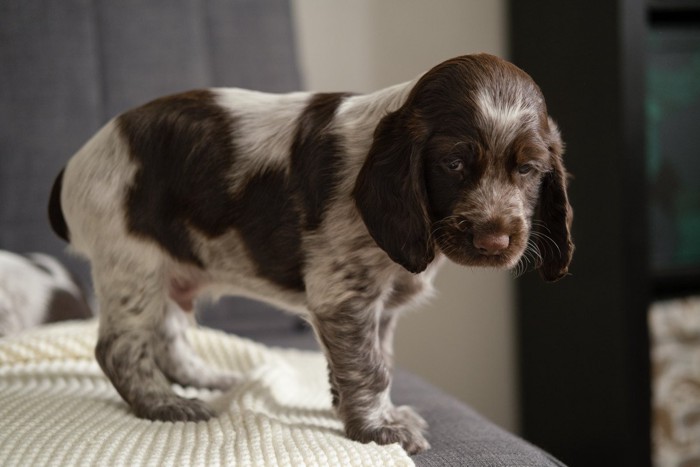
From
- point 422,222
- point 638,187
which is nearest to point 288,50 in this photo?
point 638,187

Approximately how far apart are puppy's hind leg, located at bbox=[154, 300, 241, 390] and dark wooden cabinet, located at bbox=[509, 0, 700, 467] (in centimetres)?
154

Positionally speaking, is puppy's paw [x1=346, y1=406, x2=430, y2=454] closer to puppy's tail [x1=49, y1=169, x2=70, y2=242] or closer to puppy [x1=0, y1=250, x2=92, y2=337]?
puppy's tail [x1=49, y1=169, x2=70, y2=242]

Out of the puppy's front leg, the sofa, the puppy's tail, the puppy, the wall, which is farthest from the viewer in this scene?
the wall

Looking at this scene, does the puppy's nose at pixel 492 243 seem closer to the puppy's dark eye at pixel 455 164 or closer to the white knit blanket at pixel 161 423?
the puppy's dark eye at pixel 455 164

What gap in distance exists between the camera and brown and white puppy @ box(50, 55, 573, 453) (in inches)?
54.4

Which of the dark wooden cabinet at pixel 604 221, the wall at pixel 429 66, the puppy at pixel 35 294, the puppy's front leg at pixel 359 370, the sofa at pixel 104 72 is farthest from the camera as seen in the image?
the wall at pixel 429 66

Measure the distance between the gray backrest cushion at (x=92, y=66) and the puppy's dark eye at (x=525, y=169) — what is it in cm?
188

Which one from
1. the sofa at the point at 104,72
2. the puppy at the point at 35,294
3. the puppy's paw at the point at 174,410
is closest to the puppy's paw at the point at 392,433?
the puppy's paw at the point at 174,410

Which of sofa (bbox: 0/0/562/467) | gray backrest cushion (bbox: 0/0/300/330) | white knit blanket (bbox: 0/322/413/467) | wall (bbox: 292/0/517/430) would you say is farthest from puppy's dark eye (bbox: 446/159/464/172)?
wall (bbox: 292/0/517/430)

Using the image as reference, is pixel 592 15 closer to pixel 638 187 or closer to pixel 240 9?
pixel 638 187

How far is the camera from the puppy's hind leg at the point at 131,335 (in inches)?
65.2

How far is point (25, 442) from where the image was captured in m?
1.41

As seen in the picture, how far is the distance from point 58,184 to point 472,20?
2.31 m

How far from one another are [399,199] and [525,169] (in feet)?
A: 0.77
